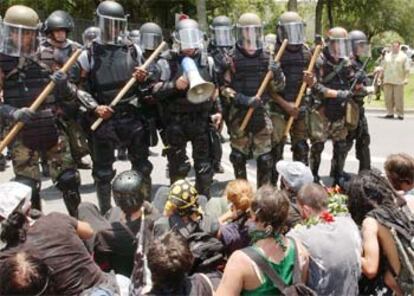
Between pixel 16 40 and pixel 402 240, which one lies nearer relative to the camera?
pixel 402 240

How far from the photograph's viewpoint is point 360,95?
25.0 feet

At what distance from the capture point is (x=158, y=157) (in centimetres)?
990

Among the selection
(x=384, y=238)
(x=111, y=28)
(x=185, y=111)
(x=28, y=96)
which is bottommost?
(x=384, y=238)

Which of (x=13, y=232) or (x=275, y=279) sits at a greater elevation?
(x=13, y=232)

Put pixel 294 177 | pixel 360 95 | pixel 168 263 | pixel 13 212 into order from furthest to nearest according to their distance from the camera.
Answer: pixel 360 95
pixel 294 177
pixel 13 212
pixel 168 263

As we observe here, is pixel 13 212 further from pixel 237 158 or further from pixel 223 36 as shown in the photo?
pixel 223 36

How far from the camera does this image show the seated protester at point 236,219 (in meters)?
3.78

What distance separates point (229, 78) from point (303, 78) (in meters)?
0.89

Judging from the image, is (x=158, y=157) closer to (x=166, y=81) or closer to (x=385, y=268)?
(x=166, y=81)

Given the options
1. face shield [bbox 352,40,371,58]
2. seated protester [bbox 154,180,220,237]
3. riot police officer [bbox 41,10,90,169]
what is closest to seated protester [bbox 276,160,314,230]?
seated protester [bbox 154,180,220,237]

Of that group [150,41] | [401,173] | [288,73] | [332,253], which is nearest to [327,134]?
[288,73]

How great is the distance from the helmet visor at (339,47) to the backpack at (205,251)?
13.6ft

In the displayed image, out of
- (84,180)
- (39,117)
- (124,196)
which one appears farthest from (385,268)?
(84,180)

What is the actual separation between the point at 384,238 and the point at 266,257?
856 mm
